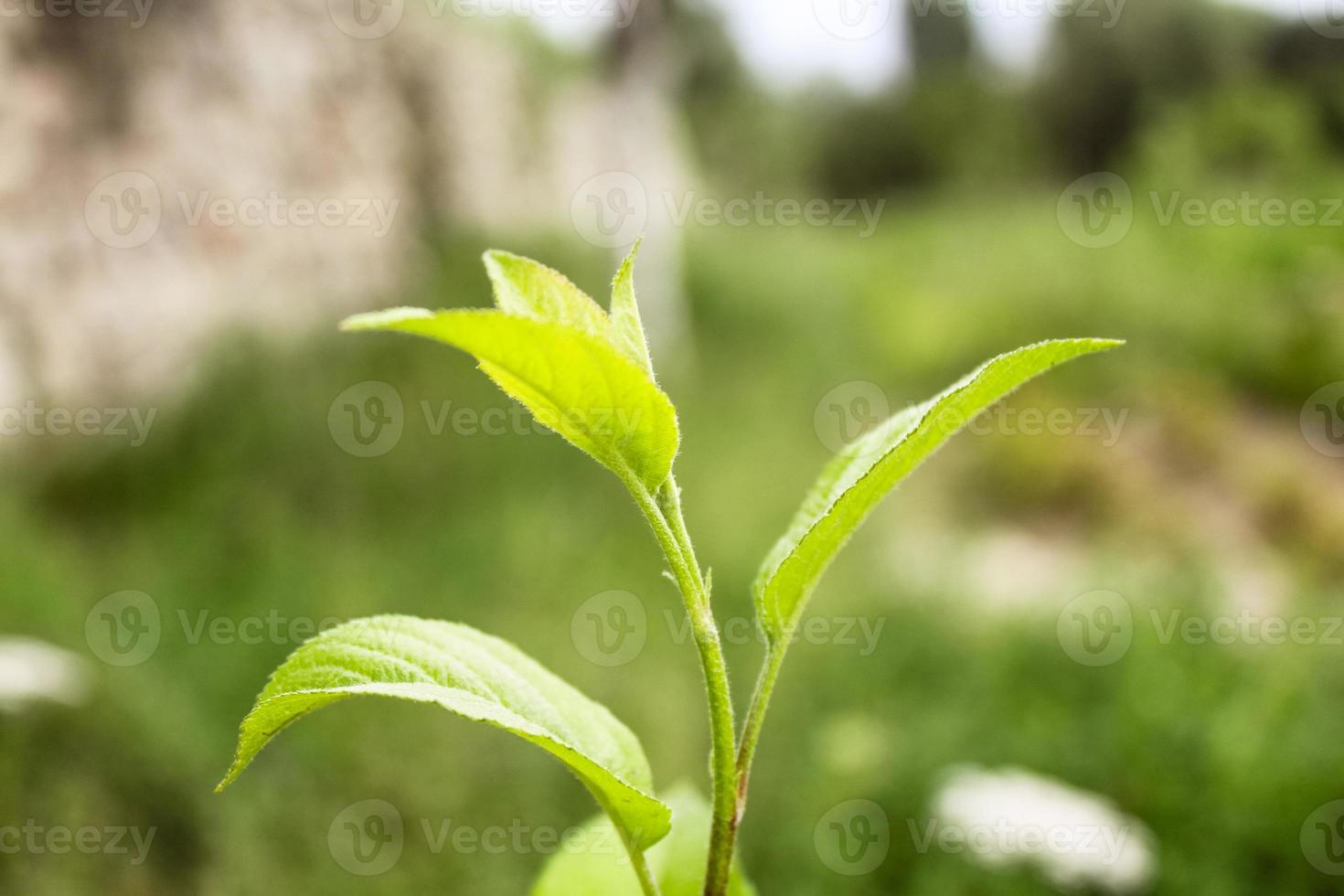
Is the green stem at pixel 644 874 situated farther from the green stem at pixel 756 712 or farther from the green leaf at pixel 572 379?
the green leaf at pixel 572 379

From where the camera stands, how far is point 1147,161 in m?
4.25

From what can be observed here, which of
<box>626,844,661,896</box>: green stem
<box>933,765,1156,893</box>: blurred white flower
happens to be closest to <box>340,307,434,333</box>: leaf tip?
<box>626,844,661,896</box>: green stem

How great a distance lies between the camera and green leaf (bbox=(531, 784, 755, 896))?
47 centimetres

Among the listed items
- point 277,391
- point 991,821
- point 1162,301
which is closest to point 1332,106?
point 1162,301

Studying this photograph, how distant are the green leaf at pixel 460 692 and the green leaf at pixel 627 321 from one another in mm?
141

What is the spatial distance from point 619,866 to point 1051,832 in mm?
1132

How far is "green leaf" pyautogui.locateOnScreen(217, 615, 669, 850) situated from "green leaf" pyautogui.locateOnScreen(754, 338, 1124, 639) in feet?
0.30

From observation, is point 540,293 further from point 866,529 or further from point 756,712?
point 866,529

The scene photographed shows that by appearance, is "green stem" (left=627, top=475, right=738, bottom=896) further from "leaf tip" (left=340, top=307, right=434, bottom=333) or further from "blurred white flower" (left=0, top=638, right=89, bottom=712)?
"blurred white flower" (left=0, top=638, right=89, bottom=712)

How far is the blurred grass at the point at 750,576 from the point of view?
72.0 inches

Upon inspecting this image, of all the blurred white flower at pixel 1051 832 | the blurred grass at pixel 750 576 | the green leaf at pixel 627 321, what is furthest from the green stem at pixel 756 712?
the blurred grass at pixel 750 576

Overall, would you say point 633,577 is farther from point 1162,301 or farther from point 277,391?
point 1162,301

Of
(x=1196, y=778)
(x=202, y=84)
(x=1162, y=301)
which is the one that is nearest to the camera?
(x=1196, y=778)

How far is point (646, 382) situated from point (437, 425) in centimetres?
316
